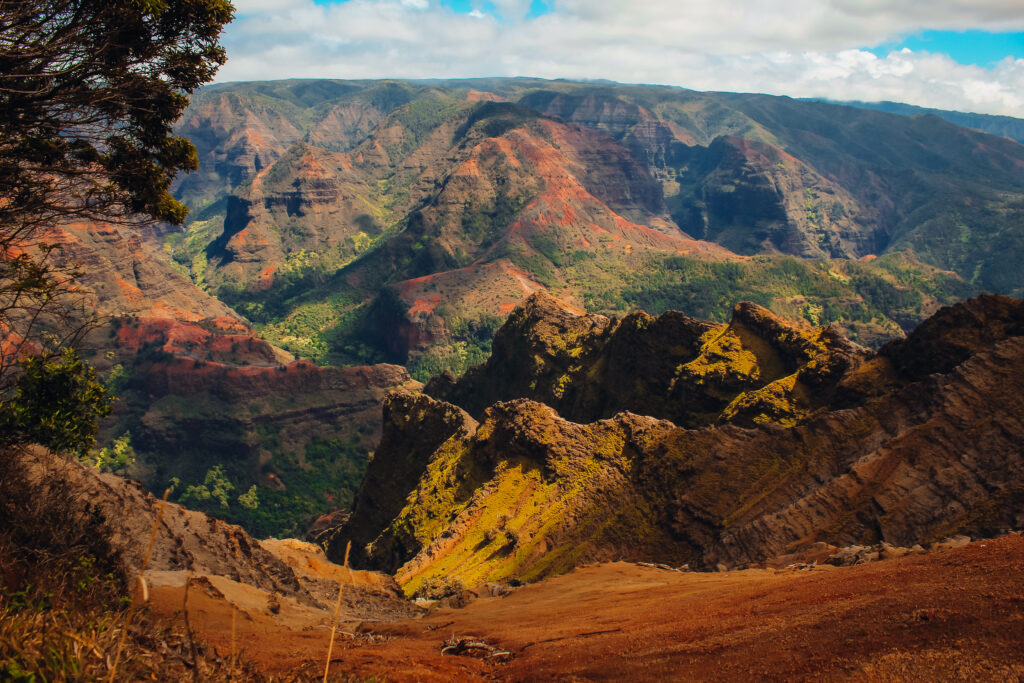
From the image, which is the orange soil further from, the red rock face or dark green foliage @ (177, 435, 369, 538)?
the red rock face

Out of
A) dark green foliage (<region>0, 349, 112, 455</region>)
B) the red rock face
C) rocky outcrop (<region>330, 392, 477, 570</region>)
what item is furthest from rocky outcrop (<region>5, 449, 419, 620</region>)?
the red rock face

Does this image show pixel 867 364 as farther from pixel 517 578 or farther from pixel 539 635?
pixel 539 635

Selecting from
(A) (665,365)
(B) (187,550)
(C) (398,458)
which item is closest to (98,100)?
(B) (187,550)

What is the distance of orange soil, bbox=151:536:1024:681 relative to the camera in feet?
44.1

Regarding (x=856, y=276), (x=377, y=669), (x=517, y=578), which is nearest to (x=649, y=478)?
(x=517, y=578)

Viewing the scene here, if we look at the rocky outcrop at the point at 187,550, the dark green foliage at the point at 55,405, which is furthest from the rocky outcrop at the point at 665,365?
the dark green foliage at the point at 55,405

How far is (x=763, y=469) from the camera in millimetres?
41250

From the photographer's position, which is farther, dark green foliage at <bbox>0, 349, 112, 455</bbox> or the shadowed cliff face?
the shadowed cliff face

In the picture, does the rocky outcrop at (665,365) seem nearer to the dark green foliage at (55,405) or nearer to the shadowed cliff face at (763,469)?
the shadowed cliff face at (763,469)

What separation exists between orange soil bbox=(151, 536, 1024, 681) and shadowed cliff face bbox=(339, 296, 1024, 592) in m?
11.6

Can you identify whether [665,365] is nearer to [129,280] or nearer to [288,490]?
[288,490]

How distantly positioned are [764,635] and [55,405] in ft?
73.9

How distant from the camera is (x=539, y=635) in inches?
813

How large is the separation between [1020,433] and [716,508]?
15.0m
